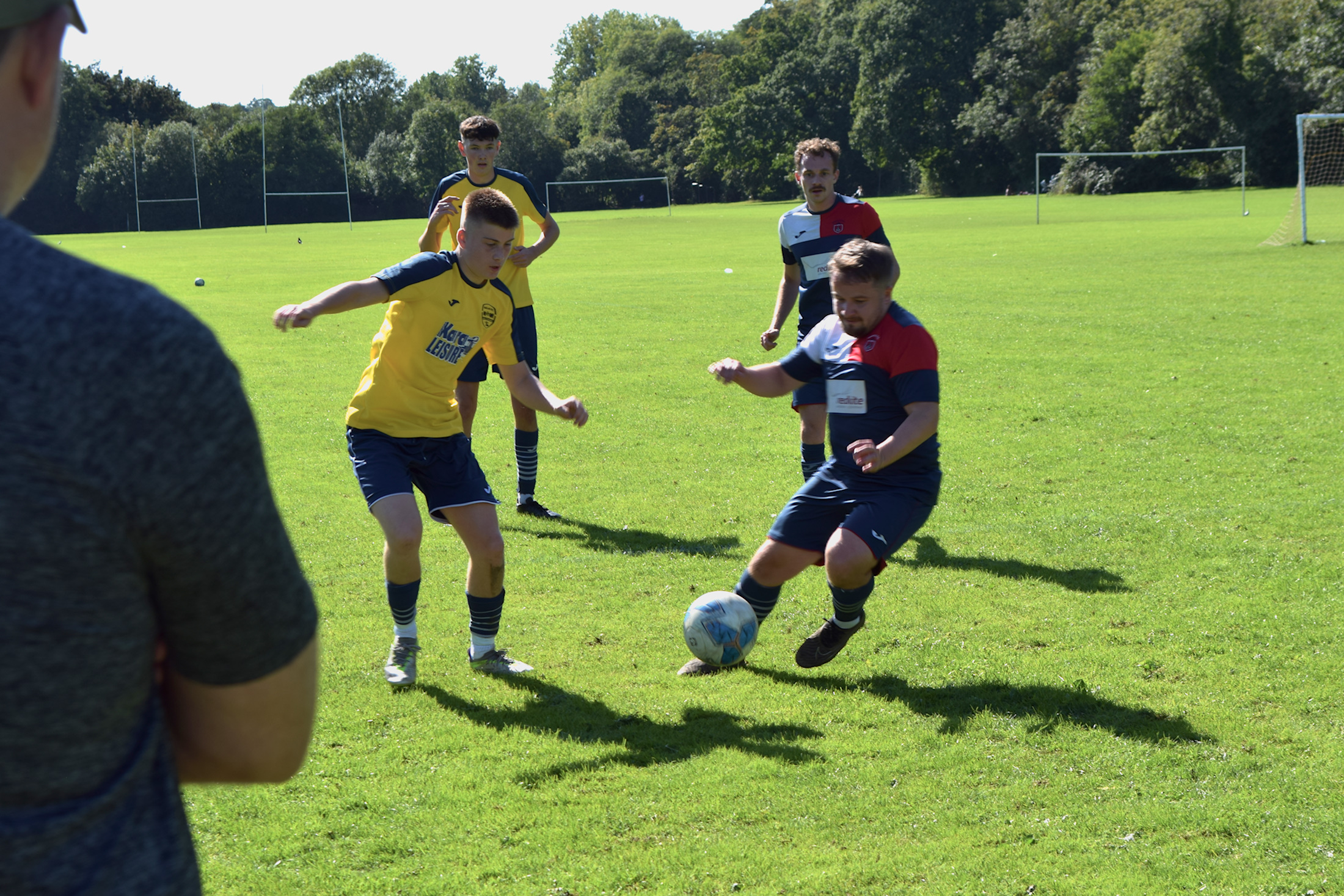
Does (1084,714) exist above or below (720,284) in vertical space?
below

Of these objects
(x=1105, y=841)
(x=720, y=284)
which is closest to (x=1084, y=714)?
(x=1105, y=841)

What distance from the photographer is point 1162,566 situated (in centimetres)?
687

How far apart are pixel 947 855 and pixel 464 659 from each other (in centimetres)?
277

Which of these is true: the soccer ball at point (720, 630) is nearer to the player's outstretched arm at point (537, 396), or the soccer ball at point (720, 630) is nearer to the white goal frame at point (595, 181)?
the player's outstretched arm at point (537, 396)

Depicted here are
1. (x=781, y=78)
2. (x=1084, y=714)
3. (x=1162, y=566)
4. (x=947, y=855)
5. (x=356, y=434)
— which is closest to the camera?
(x=947, y=855)

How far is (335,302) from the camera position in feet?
16.1

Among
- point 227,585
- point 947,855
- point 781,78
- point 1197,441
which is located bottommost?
point 947,855

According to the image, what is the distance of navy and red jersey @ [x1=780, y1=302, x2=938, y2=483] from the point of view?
521 centimetres

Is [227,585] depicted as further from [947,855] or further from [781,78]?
[781,78]

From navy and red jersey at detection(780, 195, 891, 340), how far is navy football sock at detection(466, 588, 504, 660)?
312 cm

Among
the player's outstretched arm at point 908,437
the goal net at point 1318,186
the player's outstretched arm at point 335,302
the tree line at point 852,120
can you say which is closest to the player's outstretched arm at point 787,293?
the player's outstretched arm at point 908,437

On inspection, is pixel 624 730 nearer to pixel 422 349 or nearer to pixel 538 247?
pixel 422 349

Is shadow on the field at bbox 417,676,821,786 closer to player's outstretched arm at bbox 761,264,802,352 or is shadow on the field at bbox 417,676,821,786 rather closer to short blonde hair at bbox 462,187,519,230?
short blonde hair at bbox 462,187,519,230

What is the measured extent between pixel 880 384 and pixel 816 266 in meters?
2.50
